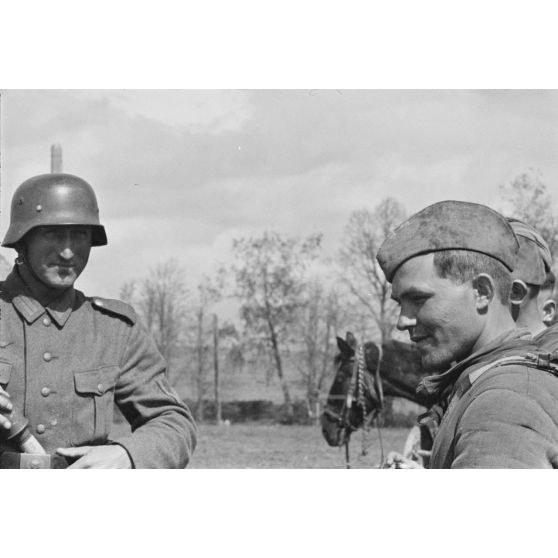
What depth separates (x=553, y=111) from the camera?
15.8 feet

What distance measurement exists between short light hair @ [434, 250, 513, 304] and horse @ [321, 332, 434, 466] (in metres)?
6.63

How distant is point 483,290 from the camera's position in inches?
98.7

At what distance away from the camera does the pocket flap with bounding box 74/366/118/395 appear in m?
3.31

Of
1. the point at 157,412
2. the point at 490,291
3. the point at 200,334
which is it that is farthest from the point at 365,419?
the point at 200,334

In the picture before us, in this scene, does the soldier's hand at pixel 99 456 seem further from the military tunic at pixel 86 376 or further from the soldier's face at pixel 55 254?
the soldier's face at pixel 55 254

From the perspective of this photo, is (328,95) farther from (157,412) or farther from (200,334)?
(200,334)

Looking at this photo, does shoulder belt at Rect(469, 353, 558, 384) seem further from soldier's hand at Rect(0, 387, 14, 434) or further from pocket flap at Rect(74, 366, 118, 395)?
soldier's hand at Rect(0, 387, 14, 434)

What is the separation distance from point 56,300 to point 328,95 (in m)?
2.25

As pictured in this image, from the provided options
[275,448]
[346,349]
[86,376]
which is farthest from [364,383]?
[275,448]

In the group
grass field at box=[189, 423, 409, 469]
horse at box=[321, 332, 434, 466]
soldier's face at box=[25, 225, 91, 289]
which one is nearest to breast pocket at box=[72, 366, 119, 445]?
soldier's face at box=[25, 225, 91, 289]

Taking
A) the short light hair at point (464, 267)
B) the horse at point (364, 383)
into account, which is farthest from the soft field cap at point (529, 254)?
the horse at point (364, 383)

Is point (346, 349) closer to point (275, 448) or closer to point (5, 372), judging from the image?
point (5, 372)

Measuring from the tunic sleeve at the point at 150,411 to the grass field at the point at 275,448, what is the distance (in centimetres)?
969

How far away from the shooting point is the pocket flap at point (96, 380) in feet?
10.9
